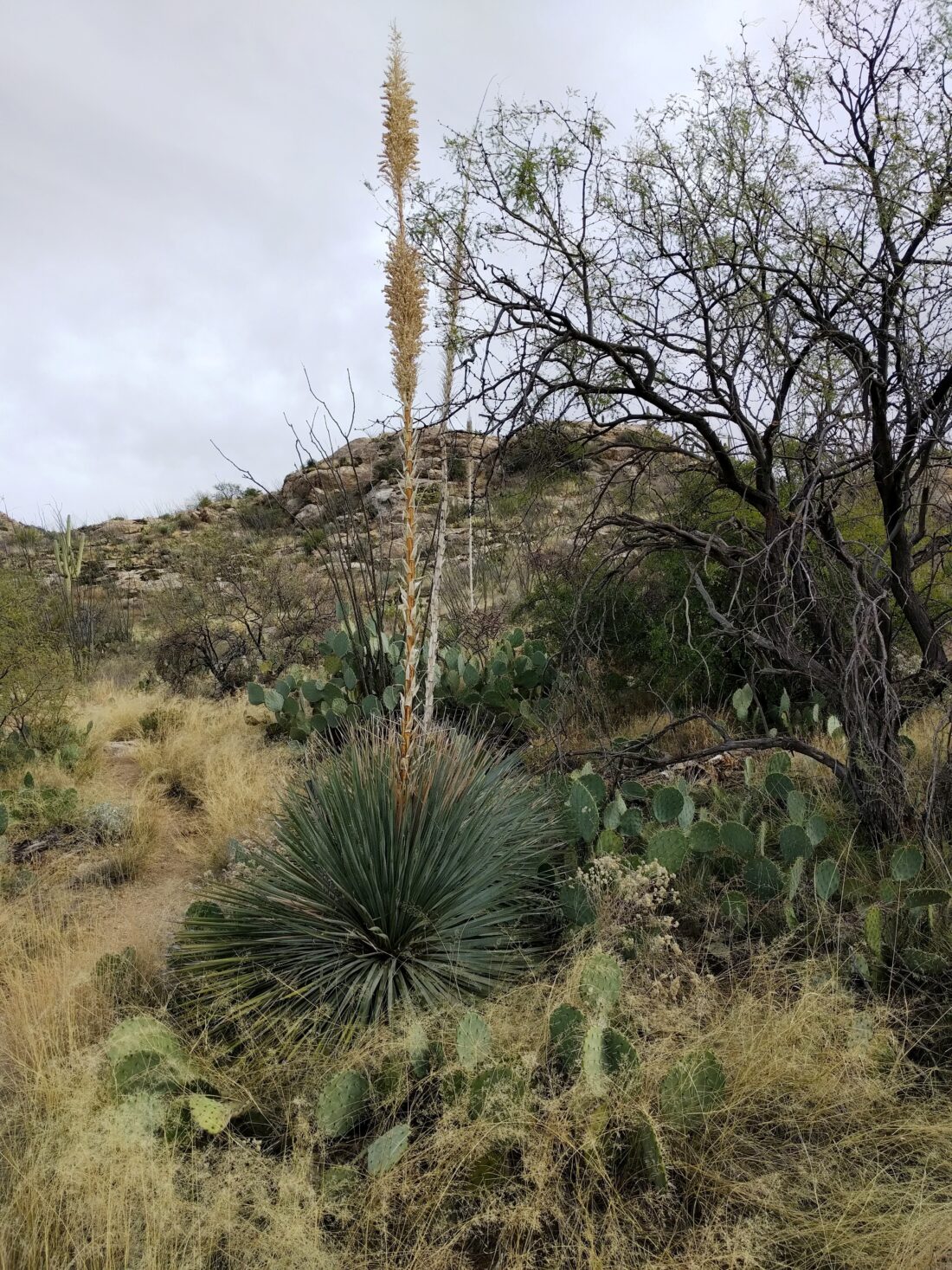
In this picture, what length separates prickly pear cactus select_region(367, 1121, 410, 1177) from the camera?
208cm

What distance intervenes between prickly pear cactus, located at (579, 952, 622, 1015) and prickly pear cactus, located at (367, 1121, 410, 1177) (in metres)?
0.73

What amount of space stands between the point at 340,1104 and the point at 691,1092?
41.4 inches

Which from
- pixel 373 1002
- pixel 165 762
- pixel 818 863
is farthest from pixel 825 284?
pixel 165 762

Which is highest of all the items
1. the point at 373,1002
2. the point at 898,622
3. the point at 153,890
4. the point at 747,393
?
the point at 747,393

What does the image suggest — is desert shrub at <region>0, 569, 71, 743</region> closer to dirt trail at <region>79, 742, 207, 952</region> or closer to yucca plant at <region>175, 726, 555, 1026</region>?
dirt trail at <region>79, 742, 207, 952</region>

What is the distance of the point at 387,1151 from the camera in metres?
2.12

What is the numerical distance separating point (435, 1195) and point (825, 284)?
4970 millimetres

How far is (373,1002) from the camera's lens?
2840 millimetres

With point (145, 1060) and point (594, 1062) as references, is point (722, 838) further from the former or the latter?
point (145, 1060)

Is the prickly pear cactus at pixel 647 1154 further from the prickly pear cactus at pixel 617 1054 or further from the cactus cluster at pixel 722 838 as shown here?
the cactus cluster at pixel 722 838

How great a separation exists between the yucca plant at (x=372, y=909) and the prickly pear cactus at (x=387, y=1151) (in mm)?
564

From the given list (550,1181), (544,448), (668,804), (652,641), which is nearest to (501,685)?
(652,641)

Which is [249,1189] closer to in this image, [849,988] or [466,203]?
[849,988]

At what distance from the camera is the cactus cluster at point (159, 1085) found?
2.31 m
